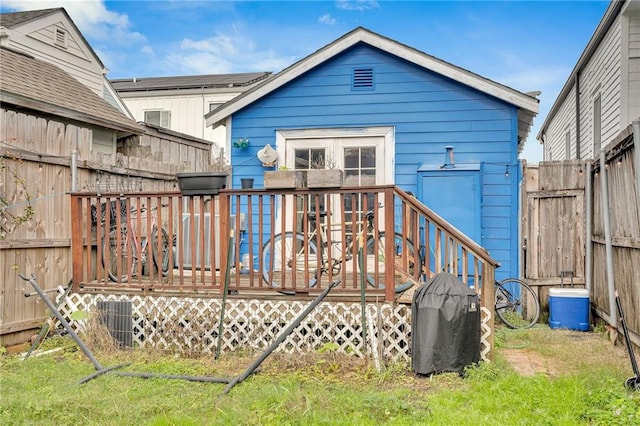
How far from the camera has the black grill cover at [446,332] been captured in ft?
12.7

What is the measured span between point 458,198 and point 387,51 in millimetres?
2304

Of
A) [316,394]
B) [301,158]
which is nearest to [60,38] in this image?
[301,158]

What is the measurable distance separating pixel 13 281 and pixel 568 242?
244 inches

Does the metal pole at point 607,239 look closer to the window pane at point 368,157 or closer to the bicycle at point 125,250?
the window pane at point 368,157

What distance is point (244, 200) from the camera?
7281 millimetres

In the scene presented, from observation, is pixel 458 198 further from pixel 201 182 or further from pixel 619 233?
pixel 201 182

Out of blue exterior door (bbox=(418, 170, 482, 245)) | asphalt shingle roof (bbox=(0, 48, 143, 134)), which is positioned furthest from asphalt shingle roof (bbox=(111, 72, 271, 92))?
blue exterior door (bbox=(418, 170, 482, 245))

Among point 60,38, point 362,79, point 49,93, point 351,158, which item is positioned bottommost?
point 351,158

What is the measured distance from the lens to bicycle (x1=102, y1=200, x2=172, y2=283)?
16.6 ft

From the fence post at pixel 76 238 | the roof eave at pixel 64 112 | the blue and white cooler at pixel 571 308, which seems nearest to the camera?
the fence post at pixel 76 238

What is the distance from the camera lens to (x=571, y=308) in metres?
5.64

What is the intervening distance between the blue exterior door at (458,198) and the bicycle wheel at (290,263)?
6.05ft

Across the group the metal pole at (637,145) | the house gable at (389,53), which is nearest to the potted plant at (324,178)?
the metal pole at (637,145)

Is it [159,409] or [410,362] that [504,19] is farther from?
[159,409]
